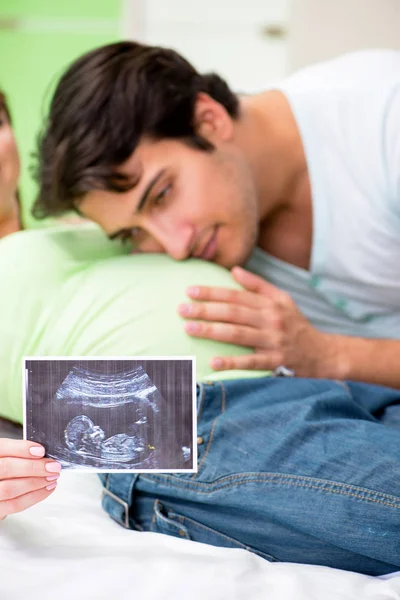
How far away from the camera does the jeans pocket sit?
2.91ft

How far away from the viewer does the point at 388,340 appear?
1382 mm

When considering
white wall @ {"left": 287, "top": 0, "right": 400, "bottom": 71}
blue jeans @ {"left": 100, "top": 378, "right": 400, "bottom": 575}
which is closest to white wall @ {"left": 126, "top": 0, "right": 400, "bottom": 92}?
white wall @ {"left": 287, "top": 0, "right": 400, "bottom": 71}

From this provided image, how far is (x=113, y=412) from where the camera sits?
764 millimetres

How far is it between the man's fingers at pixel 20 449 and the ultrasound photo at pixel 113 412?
2 cm

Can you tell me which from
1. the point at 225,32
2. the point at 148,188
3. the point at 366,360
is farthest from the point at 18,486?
the point at 225,32

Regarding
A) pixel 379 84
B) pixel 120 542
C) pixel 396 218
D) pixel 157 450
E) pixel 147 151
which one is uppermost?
pixel 379 84

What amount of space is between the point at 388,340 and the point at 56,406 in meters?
0.83

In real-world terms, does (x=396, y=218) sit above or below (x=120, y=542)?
above

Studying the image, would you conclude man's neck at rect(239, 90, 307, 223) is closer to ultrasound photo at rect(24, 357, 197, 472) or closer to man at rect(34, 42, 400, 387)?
man at rect(34, 42, 400, 387)

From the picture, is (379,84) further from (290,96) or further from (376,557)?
(376,557)

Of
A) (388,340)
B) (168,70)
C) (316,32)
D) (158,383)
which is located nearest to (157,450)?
(158,383)

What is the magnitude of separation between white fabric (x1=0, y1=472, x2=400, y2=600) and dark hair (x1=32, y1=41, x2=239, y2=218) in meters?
0.65

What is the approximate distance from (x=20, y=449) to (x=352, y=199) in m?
0.91

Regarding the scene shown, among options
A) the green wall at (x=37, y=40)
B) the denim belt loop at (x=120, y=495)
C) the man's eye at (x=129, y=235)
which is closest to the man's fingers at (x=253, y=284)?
the man's eye at (x=129, y=235)
